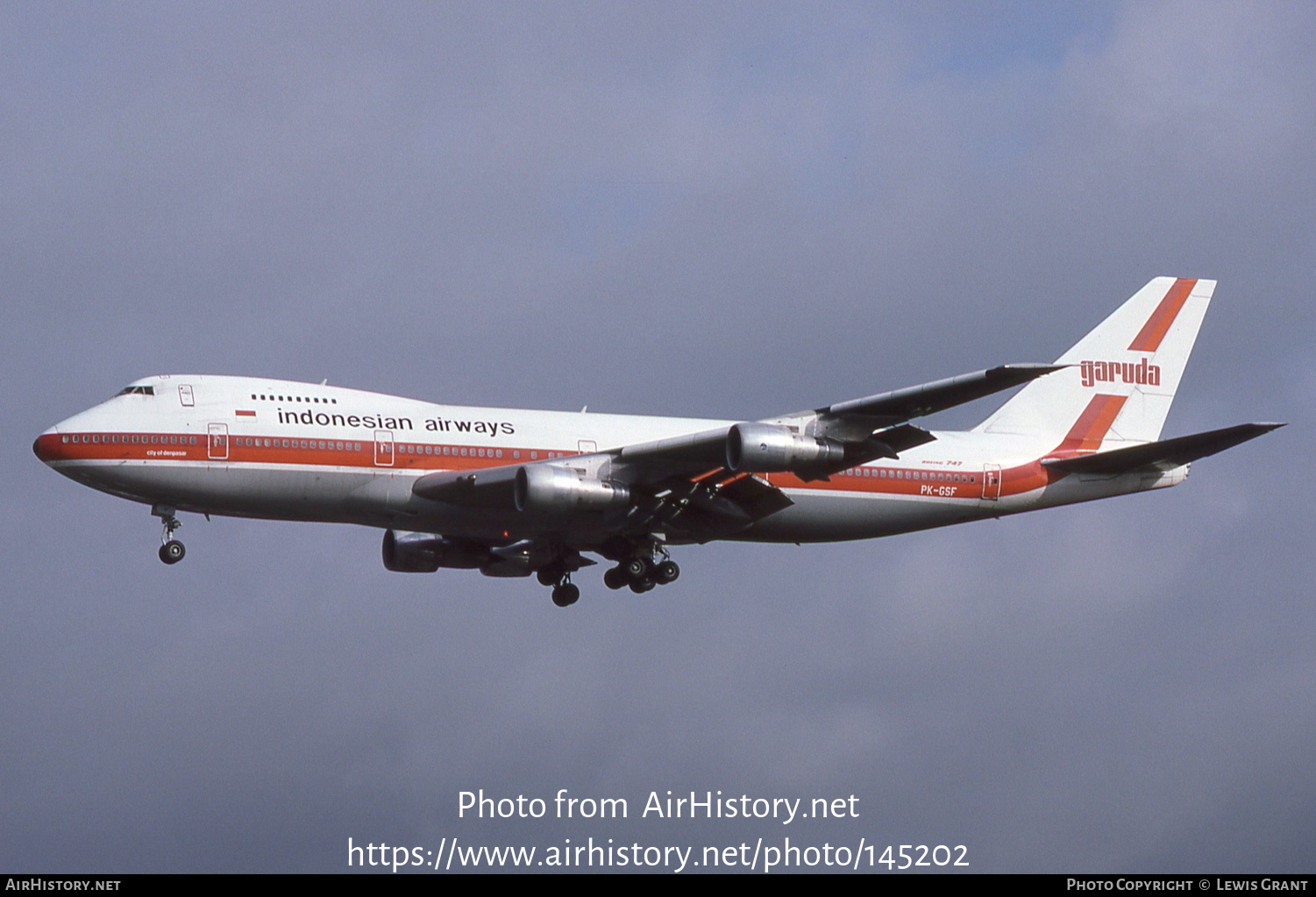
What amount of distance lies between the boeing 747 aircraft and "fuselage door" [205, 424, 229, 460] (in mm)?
51

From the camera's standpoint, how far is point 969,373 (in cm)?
4141

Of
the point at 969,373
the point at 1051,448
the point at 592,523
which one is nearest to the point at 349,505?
the point at 592,523

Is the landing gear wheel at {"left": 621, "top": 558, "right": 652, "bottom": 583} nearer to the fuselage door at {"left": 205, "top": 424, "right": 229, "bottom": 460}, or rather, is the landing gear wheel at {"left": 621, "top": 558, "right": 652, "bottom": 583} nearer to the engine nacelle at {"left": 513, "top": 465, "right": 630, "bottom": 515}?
the engine nacelle at {"left": 513, "top": 465, "right": 630, "bottom": 515}

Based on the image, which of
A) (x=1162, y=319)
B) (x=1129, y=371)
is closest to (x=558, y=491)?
(x=1129, y=371)

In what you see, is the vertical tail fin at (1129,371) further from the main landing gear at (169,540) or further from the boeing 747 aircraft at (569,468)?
the main landing gear at (169,540)

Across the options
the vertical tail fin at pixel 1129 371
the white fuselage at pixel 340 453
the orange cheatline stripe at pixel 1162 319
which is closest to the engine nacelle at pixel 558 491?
the white fuselage at pixel 340 453

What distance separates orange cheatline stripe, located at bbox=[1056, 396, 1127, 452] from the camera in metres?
56.9

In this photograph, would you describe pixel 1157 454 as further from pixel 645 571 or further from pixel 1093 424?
pixel 645 571

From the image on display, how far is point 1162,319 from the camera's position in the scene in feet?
193

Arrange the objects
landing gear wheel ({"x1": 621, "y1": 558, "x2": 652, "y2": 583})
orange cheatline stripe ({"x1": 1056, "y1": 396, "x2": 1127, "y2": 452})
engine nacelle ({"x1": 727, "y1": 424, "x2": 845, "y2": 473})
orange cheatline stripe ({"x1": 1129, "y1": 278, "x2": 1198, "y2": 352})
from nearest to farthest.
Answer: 1. engine nacelle ({"x1": 727, "y1": 424, "x2": 845, "y2": 473})
2. landing gear wheel ({"x1": 621, "y1": 558, "x2": 652, "y2": 583})
3. orange cheatline stripe ({"x1": 1056, "y1": 396, "x2": 1127, "y2": 452})
4. orange cheatline stripe ({"x1": 1129, "y1": 278, "x2": 1198, "y2": 352})

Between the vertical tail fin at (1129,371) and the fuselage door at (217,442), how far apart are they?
78.1 ft

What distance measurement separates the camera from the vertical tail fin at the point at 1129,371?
187ft

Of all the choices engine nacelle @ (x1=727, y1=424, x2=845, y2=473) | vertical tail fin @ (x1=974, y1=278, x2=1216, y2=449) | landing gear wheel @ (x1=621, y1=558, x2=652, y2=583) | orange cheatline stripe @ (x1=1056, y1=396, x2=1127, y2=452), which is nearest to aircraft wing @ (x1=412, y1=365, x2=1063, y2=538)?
engine nacelle @ (x1=727, y1=424, x2=845, y2=473)

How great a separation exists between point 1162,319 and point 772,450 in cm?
1970
